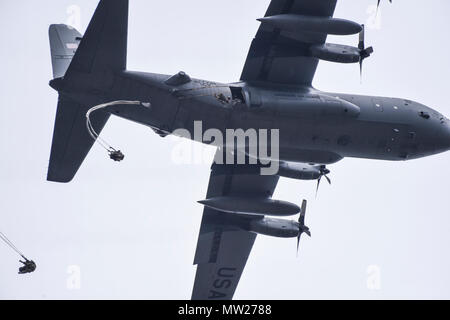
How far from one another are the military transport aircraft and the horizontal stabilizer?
0.04m

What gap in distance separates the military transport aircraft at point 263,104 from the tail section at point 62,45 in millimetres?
43

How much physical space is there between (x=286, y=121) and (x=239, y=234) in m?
9.06

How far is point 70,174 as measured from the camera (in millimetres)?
37750

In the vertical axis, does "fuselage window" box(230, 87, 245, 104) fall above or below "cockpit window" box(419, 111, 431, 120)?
above

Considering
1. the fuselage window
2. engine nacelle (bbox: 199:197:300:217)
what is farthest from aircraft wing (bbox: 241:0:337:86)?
engine nacelle (bbox: 199:197:300:217)

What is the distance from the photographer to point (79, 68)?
3475 centimetres

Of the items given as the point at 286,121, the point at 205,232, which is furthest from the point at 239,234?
the point at 286,121

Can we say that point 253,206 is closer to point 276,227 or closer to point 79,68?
point 276,227

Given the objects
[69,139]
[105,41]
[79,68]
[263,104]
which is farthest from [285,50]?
[69,139]

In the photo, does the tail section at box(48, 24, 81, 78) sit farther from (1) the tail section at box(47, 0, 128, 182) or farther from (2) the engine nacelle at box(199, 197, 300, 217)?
(2) the engine nacelle at box(199, 197, 300, 217)

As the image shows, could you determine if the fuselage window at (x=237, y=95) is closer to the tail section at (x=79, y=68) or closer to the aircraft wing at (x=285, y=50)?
the aircraft wing at (x=285, y=50)

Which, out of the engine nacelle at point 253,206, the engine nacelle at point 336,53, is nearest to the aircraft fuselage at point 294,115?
the engine nacelle at point 336,53

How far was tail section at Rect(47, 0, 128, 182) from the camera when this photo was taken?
3422 centimetres

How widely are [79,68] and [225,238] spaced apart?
1367cm
